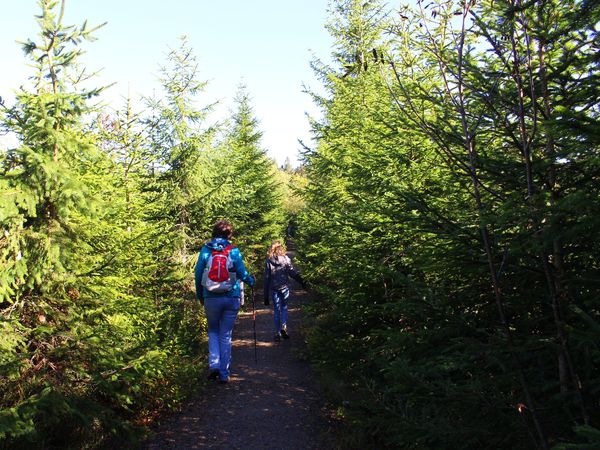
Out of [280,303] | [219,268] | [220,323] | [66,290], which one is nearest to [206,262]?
[219,268]

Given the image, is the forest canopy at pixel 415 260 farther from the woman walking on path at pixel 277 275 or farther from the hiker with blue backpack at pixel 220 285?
the woman walking on path at pixel 277 275

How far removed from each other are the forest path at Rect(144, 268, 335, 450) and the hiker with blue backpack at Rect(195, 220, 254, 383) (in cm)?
77

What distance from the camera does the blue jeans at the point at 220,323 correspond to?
6965mm

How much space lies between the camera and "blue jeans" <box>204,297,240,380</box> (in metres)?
6.96

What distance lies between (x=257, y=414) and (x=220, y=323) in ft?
5.17

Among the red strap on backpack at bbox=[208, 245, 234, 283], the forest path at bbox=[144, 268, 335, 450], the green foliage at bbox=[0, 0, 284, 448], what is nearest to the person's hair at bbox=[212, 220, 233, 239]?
the red strap on backpack at bbox=[208, 245, 234, 283]

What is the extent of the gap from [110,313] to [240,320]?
8901mm

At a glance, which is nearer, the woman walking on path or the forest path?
the forest path

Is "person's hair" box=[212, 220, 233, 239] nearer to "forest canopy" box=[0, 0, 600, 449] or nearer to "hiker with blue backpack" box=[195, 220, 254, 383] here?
"hiker with blue backpack" box=[195, 220, 254, 383]

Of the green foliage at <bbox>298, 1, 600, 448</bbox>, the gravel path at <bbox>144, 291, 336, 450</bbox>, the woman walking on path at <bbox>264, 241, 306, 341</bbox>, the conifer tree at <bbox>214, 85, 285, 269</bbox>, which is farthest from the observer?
the conifer tree at <bbox>214, 85, 285, 269</bbox>

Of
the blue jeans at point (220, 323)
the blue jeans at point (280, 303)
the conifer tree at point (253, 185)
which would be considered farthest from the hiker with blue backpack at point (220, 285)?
the conifer tree at point (253, 185)

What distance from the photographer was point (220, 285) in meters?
6.81

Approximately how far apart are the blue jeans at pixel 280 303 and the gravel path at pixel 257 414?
1.58 meters

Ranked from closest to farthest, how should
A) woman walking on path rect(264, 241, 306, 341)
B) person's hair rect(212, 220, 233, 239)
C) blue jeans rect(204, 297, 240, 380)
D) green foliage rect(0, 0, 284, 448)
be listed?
green foliage rect(0, 0, 284, 448) → blue jeans rect(204, 297, 240, 380) → person's hair rect(212, 220, 233, 239) → woman walking on path rect(264, 241, 306, 341)
